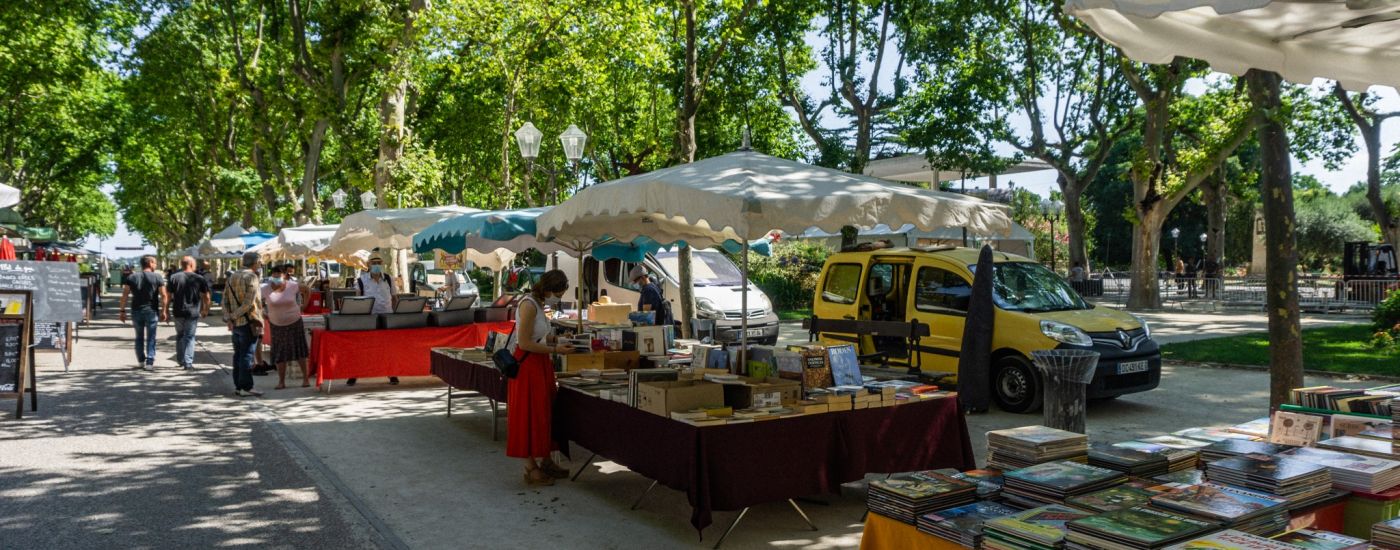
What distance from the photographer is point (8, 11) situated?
19.7 metres

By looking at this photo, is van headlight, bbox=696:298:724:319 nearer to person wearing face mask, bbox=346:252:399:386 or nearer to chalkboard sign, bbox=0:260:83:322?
person wearing face mask, bbox=346:252:399:386

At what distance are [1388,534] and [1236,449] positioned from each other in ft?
3.26

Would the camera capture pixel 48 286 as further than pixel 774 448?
Yes

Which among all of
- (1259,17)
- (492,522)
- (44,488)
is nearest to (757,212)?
(492,522)

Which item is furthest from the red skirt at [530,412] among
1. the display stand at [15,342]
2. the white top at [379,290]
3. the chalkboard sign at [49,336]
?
the chalkboard sign at [49,336]

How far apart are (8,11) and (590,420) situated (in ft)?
68.5

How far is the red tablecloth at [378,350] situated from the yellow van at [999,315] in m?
4.60

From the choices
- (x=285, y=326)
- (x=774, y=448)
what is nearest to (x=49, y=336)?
(x=285, y=326)

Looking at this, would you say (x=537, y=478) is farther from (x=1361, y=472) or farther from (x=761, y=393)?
(x=1361, y=472)

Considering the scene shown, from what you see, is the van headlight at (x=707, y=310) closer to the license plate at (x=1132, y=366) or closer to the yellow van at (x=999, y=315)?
the yellow van at (x=999, y=315)

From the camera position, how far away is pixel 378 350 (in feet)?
37.2

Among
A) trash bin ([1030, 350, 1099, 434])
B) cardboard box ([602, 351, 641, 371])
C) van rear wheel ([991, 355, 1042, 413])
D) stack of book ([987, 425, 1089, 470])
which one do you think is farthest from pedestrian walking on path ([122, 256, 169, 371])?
stack of book ([987, 425, 1089, 470])

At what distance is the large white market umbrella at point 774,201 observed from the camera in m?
5.71

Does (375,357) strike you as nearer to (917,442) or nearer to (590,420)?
(590,420)
